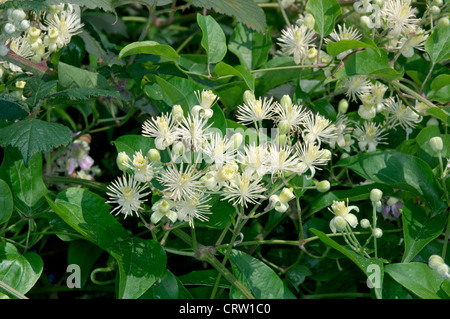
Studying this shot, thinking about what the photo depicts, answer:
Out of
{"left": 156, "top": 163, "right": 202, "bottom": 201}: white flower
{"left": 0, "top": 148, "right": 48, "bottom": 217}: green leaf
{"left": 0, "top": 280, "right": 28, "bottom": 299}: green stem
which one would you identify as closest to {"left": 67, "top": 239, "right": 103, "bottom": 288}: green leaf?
{"left": 0, "top": 148, "right": 48, "bottom": 217}: green leaf

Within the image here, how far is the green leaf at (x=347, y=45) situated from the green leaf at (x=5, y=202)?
561 mm

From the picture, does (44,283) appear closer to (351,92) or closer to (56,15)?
(56,15)

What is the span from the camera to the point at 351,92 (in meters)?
0.94

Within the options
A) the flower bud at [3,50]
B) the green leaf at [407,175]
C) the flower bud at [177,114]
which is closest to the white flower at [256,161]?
the flower bud at [177,114]

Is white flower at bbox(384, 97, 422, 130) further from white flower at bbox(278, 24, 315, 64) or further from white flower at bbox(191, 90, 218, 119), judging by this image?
white flower at bbox(191, 90, 218, 119)

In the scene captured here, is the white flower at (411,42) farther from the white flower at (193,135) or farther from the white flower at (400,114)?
the white flower at (193,135)

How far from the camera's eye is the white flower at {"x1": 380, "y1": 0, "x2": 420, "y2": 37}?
0.88 meters

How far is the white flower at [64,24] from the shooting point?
35.4 inches

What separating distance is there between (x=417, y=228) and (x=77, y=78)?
600 mm

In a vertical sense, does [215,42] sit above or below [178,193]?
above

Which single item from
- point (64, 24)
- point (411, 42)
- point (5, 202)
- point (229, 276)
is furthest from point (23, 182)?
point (411, 42)
